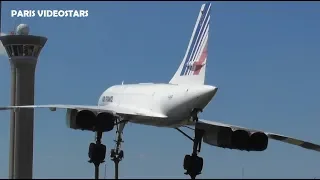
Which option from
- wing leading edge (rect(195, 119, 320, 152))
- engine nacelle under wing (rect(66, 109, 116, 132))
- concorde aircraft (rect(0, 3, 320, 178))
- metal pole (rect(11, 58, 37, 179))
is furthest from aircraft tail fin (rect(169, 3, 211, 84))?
metal pole (rect(11, 58, 37, 179))

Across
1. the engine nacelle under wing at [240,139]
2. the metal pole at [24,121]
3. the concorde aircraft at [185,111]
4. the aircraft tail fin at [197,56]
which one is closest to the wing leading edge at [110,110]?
the concorde aircraft at [185,111]

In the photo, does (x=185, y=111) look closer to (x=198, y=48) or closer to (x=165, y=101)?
(x=165, y=101)

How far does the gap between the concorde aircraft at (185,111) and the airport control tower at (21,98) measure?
49.6 m

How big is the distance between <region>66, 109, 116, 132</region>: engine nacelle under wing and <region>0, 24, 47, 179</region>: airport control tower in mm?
53162

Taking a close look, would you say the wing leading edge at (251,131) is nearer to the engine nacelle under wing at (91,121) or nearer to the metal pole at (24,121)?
the engine nacelle under wing at (91,121)

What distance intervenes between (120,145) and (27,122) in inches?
1924

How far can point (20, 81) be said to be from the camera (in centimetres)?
8650

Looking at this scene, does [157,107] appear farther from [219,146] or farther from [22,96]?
[22,96]

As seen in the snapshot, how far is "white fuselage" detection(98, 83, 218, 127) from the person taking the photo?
31.0m

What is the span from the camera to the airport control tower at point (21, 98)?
284ft

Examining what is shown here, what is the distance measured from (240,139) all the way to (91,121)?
7759 mm

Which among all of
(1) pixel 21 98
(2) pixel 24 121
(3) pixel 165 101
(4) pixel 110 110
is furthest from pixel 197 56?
(2) pixel 24 121

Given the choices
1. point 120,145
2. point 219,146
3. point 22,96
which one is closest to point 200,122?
point 219,146

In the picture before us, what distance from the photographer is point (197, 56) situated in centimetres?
3512
